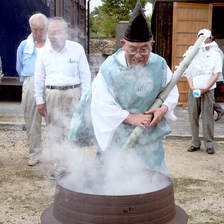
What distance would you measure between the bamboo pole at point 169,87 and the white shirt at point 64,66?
190 cm

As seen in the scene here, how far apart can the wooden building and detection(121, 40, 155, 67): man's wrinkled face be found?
7.28m

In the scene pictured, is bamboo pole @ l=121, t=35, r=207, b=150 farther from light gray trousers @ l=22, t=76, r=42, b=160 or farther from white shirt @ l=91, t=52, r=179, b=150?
light gray trousers @ l=22, t=76, r=42, b=160

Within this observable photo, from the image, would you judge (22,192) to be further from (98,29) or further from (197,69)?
(98,29)

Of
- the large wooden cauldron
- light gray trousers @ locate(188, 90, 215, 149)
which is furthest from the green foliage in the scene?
the large wooden cauldron

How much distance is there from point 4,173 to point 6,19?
5665mm

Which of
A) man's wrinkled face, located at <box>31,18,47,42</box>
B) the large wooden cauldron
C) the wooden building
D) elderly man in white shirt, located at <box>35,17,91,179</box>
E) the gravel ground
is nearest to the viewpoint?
the large wooden cauldron

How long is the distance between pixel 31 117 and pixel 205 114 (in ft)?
9.35

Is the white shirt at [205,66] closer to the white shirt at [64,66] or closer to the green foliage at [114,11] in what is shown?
the white shirt at [64,66]

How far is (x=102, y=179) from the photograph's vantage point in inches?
86.7

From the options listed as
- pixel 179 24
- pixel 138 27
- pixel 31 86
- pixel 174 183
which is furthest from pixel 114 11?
pixel 138 27


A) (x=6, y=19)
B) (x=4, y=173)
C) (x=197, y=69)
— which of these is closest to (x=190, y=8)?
(x=197, y=69)

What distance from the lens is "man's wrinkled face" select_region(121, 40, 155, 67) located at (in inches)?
79.8

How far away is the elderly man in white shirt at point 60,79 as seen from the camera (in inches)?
151

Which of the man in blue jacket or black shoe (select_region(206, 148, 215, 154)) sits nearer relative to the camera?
the man in blue jacket
